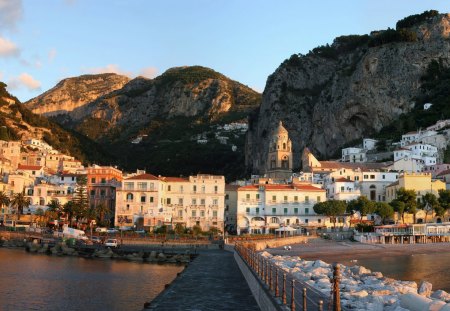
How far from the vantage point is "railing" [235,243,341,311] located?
39.5ft

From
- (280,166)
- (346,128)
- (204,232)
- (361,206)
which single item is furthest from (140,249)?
(346,128)

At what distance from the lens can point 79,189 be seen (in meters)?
73.7

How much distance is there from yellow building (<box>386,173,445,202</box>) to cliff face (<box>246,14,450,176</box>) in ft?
170

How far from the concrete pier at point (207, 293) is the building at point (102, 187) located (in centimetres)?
4856

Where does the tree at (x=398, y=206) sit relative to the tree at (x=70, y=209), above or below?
above

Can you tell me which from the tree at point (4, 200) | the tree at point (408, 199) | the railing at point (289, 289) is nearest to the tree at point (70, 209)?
the tree at point (4, 200)

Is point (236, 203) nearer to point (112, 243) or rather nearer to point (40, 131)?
point (112, 243)

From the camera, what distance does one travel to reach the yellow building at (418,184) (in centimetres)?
7650

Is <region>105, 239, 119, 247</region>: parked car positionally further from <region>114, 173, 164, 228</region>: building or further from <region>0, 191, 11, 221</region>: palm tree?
<region>0, 191, 11, 221</region>: palm tree

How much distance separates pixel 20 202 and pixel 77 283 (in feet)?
149

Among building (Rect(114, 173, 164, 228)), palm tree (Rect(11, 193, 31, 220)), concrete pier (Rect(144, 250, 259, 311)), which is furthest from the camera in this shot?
palm tree (Rect(11, 193, 31, 220))

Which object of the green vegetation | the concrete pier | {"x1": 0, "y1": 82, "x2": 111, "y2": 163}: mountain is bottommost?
the concrete pier

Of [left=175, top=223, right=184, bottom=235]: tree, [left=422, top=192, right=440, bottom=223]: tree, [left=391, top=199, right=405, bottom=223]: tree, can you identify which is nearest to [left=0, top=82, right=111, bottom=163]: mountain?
[left=175, top=223, right=184, bottom=235]: tree

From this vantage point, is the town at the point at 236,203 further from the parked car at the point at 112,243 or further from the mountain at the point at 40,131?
the mountain at the point at 40,131
